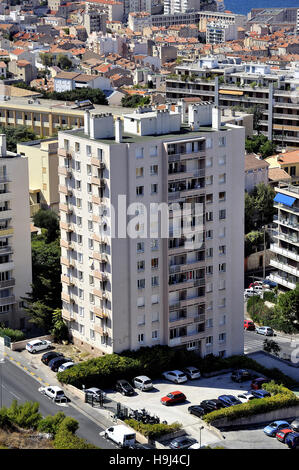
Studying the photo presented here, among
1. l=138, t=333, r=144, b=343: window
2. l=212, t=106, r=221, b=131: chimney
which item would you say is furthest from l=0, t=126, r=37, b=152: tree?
l=138, t=333, r=144, b=343: window

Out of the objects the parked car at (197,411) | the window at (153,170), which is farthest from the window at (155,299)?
the parked car at (197,411)

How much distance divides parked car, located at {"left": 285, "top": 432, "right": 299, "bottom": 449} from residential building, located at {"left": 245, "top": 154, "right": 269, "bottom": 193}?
3226 cm

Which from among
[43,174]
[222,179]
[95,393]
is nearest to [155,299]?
[95,393]

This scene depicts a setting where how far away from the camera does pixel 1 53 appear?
141250mm

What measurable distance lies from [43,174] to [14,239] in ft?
62.4

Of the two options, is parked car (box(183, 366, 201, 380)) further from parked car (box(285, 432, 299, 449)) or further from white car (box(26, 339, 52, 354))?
white car (box(26, 339, 52, 354))

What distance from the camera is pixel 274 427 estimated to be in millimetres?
37000

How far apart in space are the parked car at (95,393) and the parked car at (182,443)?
4.11m

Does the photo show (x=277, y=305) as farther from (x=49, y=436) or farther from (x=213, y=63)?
(x=213, y=63)

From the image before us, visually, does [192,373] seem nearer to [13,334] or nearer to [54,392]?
[54,392]

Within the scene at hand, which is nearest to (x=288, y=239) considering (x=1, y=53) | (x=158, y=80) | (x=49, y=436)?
(x=49, y=436)

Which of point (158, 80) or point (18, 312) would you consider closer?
point (18, 312)

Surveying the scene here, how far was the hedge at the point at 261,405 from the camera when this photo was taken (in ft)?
121
